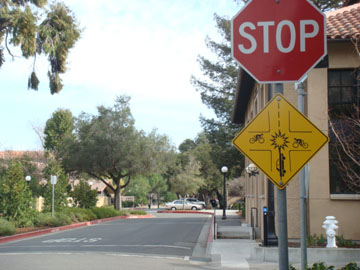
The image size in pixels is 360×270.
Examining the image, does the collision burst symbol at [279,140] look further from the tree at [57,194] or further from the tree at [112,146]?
the tree at [112,146]

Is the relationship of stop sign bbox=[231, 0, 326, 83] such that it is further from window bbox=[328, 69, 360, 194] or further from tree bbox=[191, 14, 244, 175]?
tree bbox=[191, 14, 244, 175]

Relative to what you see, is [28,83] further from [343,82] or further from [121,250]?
[343,82]

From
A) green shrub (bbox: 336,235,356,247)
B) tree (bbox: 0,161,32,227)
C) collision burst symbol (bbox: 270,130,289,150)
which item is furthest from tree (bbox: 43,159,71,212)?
collision burst symbol (bbox: 270,130,289,150)

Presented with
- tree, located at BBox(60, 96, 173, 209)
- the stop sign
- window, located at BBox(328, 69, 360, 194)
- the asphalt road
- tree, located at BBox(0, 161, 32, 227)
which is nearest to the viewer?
the stop sign

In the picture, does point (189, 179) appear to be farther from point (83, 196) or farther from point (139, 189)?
point (83, 196)

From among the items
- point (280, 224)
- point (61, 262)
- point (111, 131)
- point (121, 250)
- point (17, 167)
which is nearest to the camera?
point (280, 224)

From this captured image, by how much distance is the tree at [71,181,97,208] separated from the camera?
34250 millimetres

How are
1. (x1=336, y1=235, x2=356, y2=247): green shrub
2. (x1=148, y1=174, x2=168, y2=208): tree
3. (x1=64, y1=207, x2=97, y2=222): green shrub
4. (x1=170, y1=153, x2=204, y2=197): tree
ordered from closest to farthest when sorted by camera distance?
(x1=336, y1=235, x2=356, y2=247): green shrub < (x1=64, y1=207, x2=97, y2=222): green shrub < (x1=170, y1=153, x2=204, y2=197): tree < (x1=148, y1=174, x2=168, y2=208): tree

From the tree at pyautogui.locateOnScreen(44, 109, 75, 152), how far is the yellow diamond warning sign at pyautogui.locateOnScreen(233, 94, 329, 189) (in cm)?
6119

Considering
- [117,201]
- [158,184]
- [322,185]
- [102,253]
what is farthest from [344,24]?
[158,184]

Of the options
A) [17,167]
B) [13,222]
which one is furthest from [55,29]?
[13,222]

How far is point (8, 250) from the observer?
49.9ft

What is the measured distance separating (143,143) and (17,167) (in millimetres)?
18591

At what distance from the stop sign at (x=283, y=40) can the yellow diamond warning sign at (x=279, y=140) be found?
377mm
